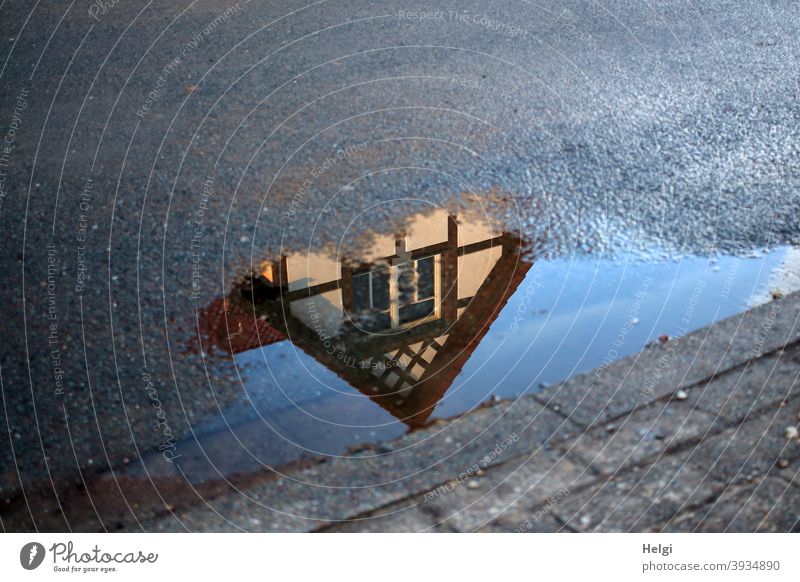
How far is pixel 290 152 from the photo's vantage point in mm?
3551

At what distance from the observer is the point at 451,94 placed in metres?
3.97

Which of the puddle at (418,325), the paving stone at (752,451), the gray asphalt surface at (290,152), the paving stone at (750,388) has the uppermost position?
the gray asphalt surface at (290,152)

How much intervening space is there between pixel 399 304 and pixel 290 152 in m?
0.97

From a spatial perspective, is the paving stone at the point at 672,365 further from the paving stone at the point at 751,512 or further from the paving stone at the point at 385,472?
the paving stone at the point at 751,512

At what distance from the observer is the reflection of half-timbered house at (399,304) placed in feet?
8.76

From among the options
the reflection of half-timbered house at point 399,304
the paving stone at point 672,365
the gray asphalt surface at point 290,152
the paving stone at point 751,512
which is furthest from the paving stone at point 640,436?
the gray asphalt surface at point 290,152

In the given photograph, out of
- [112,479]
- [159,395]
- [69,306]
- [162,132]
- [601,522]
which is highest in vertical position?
[162,132]

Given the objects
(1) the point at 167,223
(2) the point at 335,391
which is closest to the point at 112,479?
(2) the point at 335,391

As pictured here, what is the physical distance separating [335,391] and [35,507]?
872 mm

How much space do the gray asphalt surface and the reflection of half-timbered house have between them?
0.12 meters

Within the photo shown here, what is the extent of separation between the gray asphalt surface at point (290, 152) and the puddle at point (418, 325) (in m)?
0.09

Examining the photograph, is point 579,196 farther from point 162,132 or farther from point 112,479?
point 112,479

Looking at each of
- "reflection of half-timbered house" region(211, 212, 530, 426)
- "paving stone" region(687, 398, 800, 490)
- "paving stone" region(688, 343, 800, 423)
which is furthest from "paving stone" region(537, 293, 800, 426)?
"reflection of half-timbered house" region(211, 212, 530, 426)

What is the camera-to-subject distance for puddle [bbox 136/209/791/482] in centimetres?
244
